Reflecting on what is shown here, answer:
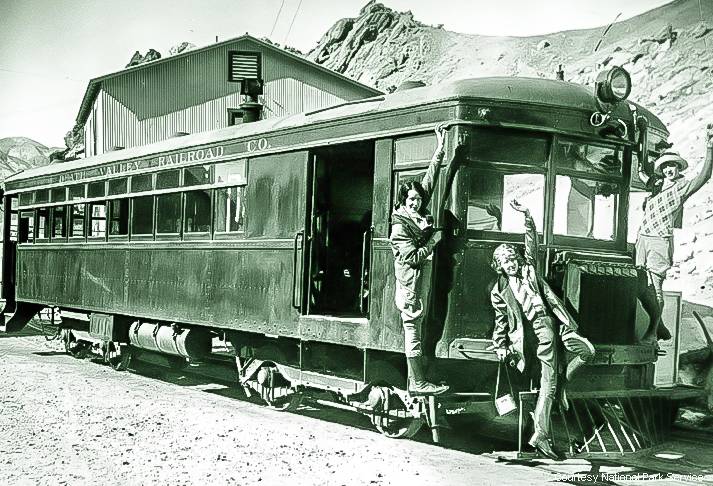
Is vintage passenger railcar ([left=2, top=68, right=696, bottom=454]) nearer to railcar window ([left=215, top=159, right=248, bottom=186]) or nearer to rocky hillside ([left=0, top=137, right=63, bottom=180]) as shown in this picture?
railcar window ([left=215, top=159, right=248, bottom=186])

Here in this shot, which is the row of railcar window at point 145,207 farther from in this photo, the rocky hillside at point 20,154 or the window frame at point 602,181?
the rocky hillside at point 20,154

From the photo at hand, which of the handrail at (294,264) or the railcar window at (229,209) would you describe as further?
the railcar window at (229,209)

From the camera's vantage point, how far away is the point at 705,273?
1380cm

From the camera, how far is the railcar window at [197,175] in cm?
967

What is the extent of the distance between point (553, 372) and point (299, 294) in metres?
2.86

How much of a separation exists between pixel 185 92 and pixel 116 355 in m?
13.8

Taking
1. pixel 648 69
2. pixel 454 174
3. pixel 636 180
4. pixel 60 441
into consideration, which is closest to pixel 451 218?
pixel 454 174

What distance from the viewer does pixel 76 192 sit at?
41.9 feet

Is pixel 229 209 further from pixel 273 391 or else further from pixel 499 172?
pixel 499 172

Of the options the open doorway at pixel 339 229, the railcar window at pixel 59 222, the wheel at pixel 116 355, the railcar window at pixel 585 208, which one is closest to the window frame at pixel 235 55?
the railcar window at pixel 59 222

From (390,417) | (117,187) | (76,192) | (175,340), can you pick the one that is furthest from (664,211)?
(76,192)

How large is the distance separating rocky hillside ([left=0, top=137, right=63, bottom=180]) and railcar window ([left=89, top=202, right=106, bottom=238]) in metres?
63.5

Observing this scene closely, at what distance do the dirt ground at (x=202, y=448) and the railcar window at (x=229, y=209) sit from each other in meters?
2.08

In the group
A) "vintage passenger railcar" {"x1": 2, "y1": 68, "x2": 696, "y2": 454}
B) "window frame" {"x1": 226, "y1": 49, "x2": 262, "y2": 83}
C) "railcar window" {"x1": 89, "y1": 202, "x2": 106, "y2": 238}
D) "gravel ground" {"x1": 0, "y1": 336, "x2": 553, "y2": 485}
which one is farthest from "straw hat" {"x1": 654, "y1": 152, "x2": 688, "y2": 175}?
"window frame" {"x1": 226, "y1": 49, "x2": 262, "y2": 83}
